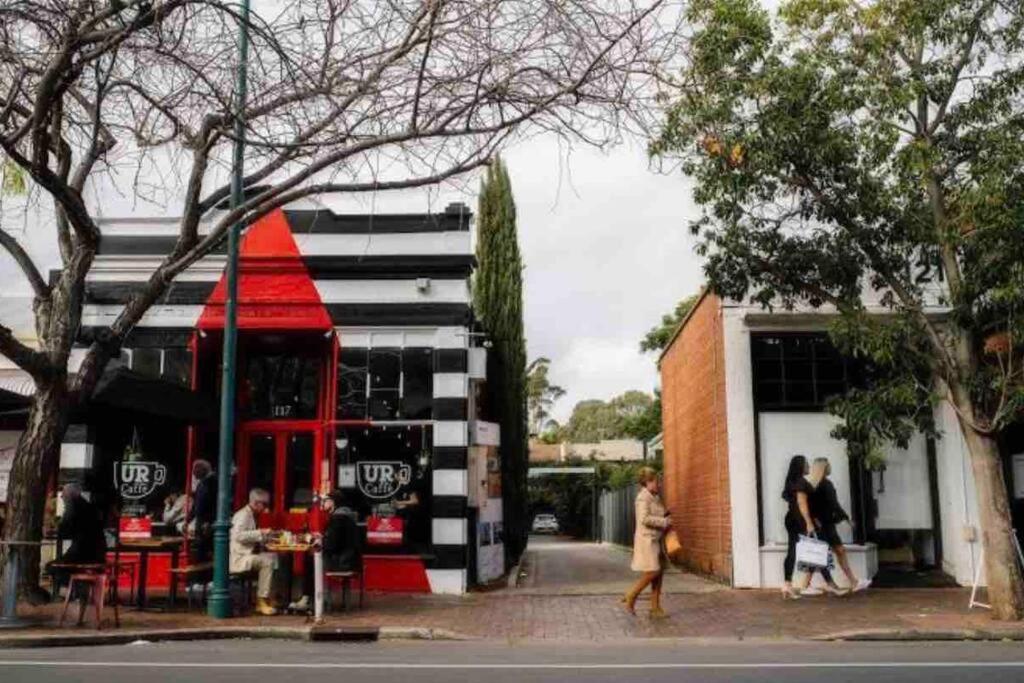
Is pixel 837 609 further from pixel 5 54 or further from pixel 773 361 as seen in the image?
pixel 5 54

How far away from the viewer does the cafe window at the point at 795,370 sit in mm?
15977

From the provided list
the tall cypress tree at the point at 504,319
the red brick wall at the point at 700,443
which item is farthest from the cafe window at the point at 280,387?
the red brick wall at the point at 700,443

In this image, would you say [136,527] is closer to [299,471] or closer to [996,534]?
[299,471]

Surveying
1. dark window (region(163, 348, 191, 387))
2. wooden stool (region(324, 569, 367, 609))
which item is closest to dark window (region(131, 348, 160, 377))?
dark window (region(163, 348, 191, 387))

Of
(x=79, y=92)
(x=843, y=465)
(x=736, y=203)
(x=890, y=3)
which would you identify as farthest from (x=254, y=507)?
(x=890, y=3)

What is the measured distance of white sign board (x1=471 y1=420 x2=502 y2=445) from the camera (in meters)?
16.5

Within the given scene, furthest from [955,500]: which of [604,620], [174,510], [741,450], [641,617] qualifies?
[174,510]

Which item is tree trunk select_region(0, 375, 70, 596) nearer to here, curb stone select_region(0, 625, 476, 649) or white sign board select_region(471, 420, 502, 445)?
curb stone select_region(0, 625, 476, 649)

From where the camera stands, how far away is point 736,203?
44.6 feet

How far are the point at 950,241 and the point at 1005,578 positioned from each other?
12.6ft

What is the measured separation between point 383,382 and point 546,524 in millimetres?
35472

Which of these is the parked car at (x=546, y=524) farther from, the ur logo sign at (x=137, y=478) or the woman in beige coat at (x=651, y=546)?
the woman in beige coat at (x=651, y=546)

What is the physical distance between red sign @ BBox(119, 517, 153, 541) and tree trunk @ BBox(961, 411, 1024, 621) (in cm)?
1114

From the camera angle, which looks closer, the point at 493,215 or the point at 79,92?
the point at 79,92
